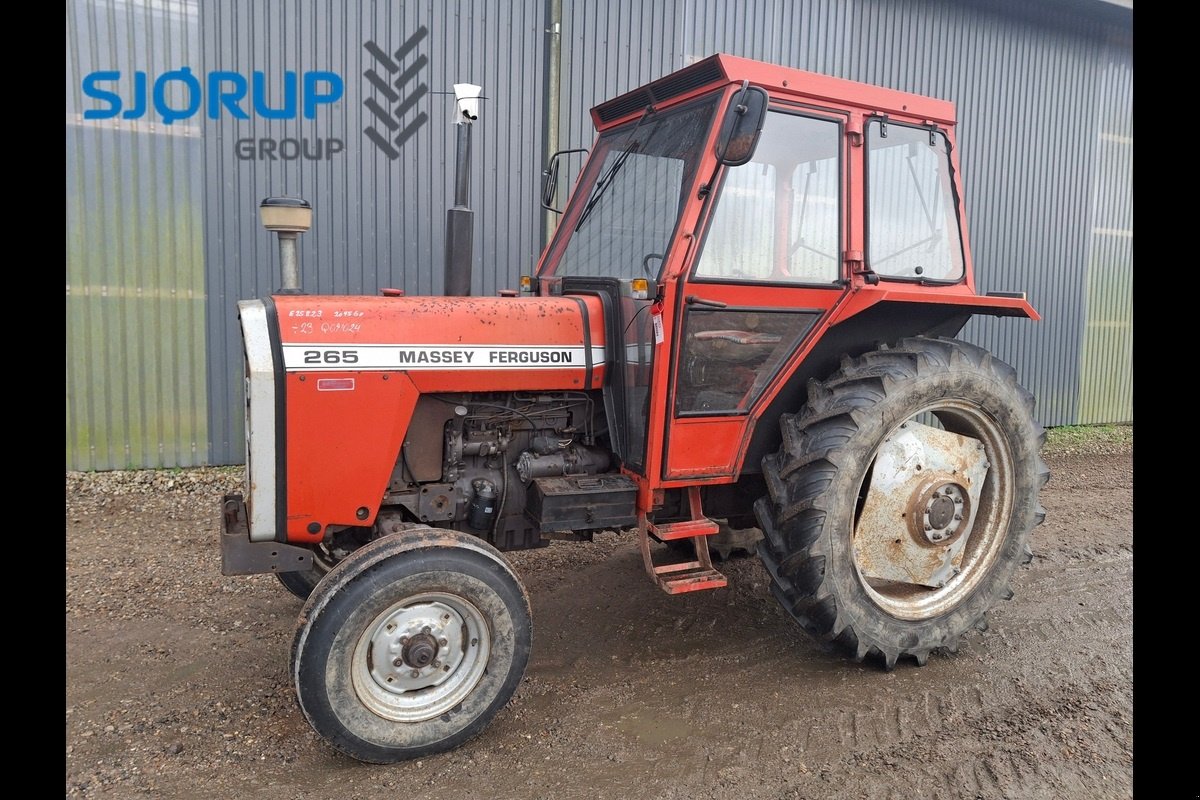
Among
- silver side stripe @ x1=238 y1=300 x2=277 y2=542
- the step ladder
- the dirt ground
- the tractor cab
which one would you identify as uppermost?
the tractor cab

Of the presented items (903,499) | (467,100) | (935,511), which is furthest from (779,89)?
(935,511)

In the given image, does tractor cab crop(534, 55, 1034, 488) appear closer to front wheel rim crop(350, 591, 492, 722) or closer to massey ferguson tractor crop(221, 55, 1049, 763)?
massey ferguson tractor crop(221, 55, 1049, 763)

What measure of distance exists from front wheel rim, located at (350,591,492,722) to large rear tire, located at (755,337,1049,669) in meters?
1.31

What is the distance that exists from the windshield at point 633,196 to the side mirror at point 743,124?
23 cm

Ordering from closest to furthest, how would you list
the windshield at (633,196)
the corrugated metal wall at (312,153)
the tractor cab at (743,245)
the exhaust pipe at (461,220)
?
the tractor cab at (743,245) → the windshield at (633,196) → the exhaust pipe at (461,220) → the corrugated metal wall at (312,153)

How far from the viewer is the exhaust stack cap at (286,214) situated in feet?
11.9

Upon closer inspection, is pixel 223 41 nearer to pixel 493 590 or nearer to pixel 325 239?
pixel 325 239

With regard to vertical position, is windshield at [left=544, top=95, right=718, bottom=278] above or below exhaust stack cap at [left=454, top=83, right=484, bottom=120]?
below

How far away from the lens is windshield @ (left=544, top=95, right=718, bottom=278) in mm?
3420

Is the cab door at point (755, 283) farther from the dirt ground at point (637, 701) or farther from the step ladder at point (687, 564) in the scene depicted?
the dirt ground at point (637, 701)

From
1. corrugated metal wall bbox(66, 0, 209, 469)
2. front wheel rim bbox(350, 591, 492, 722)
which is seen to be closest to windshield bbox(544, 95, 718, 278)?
front wheel rim bbox(350, 591, 492, 722)

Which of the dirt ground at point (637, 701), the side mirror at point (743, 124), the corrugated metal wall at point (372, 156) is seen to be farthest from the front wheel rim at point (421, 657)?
the corrugated metal wall at point (372, 156)

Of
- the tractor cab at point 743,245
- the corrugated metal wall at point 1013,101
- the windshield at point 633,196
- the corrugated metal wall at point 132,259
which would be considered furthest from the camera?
the corrugated metal wall at point 1013,101

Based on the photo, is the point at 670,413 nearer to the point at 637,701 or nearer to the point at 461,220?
the point at 637,701
